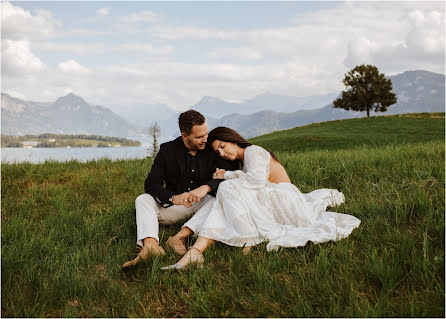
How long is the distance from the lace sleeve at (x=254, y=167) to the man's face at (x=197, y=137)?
0.64m

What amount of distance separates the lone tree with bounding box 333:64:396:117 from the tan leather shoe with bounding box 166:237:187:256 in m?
55.7

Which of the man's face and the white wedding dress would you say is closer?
the white wedding dress

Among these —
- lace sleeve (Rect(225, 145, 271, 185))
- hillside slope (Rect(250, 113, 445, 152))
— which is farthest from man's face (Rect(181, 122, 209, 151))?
hillside slope (Rect(250, 113, 445, 152))

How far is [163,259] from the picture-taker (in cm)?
463

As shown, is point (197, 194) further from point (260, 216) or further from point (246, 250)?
point (246, 250)

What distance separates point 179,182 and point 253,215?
1.67 m

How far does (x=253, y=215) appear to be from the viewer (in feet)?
16.3

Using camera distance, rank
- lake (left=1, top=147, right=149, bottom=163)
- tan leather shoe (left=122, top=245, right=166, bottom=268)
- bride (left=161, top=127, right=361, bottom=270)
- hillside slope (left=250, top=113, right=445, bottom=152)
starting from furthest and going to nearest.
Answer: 1. hillside slope (left=250, top=113, right=445, bottom=152)
2. lake (left=1, top=147, right=149, bottom=163)
3. bride (left=161, top=127, right=361, bottom=270)
4. tan leather shoe (left=122, top=245, right=166, bottom=268)

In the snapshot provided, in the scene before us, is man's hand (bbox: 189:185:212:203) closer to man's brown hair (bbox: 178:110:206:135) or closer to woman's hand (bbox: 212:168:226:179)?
woman's hand (bbox: 212:168:226:179)

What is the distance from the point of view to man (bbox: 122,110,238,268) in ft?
16.7

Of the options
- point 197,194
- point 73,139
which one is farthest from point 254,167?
point 73,139

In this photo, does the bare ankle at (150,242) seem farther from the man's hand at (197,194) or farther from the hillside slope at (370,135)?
the hillside slope at (370,135)

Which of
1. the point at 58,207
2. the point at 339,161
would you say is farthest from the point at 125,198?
the point at 339,161

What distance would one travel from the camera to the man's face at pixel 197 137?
5371 millimetres
